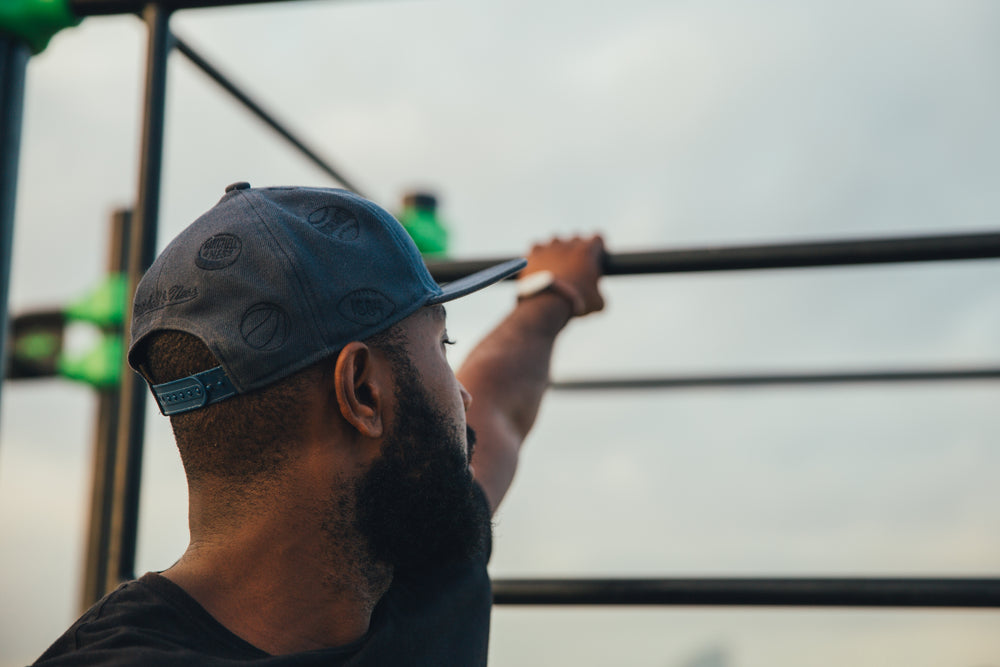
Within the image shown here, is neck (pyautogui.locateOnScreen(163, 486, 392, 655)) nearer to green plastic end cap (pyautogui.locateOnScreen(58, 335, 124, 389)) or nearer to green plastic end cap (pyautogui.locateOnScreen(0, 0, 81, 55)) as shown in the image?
green plastic end cap (pyautogui.locateOnScreen(0, 0, 81, 55))

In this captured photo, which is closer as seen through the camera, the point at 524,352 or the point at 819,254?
the point at 819,254

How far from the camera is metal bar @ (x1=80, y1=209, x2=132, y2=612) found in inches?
52.8

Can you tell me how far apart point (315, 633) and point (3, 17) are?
932mm

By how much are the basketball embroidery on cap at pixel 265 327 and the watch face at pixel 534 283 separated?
0.56 meters

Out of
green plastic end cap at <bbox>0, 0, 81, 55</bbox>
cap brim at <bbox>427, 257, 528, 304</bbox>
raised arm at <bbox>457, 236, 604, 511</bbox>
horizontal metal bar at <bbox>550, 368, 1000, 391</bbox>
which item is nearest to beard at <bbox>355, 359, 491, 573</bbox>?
cap brim at <bbox>427, 257, 528, 304</bbox>

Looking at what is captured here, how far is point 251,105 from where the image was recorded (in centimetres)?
146

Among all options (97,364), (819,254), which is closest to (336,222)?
(819,254)

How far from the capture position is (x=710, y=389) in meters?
2.75

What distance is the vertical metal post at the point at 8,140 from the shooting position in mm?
1225

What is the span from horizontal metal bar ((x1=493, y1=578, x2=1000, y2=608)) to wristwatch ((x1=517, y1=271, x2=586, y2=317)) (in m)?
0.39

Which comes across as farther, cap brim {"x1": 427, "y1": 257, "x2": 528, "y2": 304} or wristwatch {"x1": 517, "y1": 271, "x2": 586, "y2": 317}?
wristwatch {"x1": 517, "y1": 271, "x2": 586, "y2": 317}

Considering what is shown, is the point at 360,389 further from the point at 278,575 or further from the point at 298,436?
the point at 278,575

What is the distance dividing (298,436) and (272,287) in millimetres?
137

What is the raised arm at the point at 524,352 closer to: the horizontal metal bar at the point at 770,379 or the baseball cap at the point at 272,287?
the baseball cap at the point at 272,287
